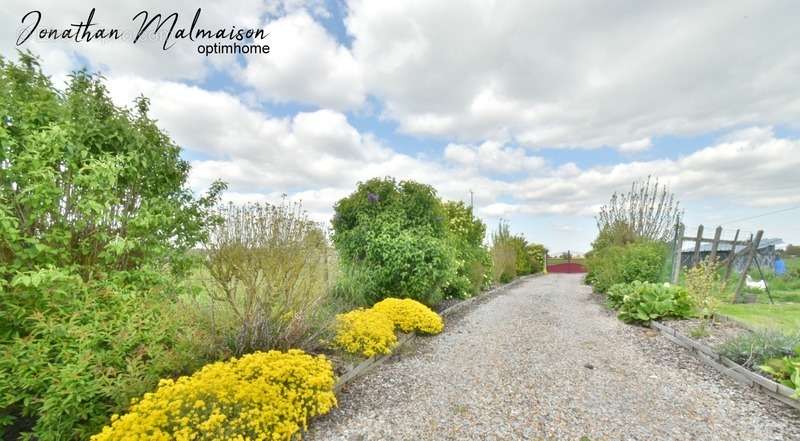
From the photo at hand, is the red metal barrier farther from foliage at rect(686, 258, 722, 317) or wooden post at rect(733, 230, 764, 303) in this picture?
foliage at rect(686, 258, 722, 317)

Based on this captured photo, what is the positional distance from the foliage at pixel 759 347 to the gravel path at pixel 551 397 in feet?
1.05

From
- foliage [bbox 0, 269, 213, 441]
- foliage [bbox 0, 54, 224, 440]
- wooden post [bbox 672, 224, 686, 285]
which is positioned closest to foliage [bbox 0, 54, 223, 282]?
foliage [bbox 0, 54, 224, 440]

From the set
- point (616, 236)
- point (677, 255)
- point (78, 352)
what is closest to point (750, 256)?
point (677, 255)

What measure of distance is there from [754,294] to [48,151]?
44.0 ft

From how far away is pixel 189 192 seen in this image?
13.6 ft

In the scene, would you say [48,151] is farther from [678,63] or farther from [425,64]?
[678,63]

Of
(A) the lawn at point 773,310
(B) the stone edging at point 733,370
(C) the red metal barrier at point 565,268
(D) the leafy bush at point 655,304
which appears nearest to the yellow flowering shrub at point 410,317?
(B) the stone edging at point 733,370

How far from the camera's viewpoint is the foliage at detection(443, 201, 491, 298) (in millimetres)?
9320

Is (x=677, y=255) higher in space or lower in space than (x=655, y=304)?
higher

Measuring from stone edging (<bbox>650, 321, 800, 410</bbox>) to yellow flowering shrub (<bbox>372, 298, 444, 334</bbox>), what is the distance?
11.3 ft

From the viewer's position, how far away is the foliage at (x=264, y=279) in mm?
3633

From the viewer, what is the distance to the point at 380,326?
462 cm

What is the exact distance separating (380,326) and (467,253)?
20.4 feet

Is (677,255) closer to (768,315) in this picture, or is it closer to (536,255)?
(768,315)
